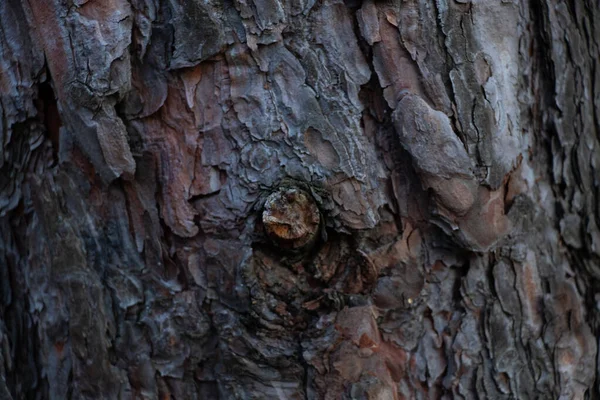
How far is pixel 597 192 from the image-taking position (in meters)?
1.13

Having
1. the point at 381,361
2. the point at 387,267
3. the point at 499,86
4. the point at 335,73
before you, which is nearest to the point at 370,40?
the point at 335,73

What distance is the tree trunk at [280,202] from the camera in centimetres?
96

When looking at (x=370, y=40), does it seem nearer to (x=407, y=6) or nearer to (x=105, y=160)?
(x=407, y=6)

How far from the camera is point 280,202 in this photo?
94 centimetres

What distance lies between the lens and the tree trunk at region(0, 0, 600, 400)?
964 millimetres

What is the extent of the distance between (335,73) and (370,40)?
0.08m

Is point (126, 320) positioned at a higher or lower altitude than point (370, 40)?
lower

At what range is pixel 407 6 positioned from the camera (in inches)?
38.2

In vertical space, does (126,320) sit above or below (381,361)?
above

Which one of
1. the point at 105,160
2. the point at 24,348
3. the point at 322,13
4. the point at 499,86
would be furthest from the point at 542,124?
the point at 24,348

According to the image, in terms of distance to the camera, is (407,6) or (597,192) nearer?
(407,6)

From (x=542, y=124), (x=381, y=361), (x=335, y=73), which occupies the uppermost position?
(x=335, y=73)

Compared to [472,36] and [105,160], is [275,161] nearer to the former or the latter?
[105,160]

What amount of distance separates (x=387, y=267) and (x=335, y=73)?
0.34 m
